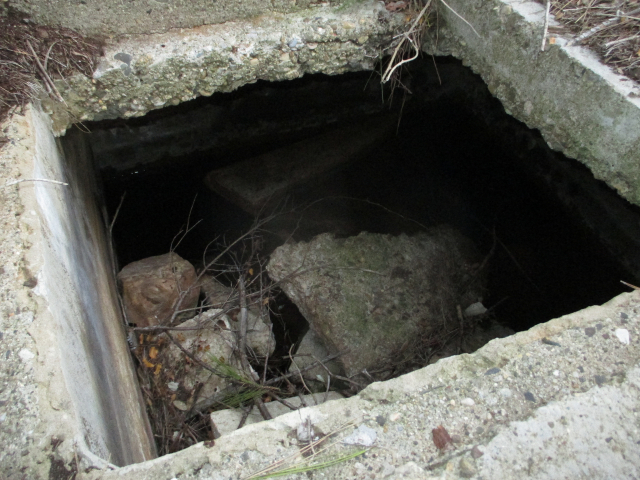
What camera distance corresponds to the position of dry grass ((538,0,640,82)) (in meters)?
1.58

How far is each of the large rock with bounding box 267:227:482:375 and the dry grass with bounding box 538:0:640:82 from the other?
5.41ft

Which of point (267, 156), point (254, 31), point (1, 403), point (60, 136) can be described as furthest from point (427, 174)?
point (1, 403)

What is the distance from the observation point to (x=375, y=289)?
282 centimetres

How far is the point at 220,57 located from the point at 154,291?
1.38 m

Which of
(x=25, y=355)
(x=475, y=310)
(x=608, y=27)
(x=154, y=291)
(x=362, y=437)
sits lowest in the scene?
(x=362, y=437)

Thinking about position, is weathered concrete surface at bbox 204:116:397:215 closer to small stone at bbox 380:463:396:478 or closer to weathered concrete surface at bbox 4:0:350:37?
weathered concrete surface at bbox 4:0:350:37

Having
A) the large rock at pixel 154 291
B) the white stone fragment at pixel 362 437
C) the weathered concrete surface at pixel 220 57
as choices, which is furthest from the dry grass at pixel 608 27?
the large rock at pixel 154 291

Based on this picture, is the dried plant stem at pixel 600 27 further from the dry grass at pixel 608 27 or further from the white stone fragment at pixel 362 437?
the white stone fragment at pixel 362 437

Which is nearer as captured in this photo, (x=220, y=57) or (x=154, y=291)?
(x=220, y=57)

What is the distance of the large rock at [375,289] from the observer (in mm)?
2615

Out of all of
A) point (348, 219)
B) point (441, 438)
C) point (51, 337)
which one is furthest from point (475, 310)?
point (51, 337)

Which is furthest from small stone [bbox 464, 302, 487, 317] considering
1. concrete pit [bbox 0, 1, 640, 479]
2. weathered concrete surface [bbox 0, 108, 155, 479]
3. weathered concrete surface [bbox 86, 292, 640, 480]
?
weathered concrete surface [bbox 0, 108, 155, 479]

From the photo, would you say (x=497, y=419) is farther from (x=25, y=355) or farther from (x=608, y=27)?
(x=608, y=27)

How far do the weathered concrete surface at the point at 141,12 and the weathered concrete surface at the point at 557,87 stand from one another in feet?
2.61
